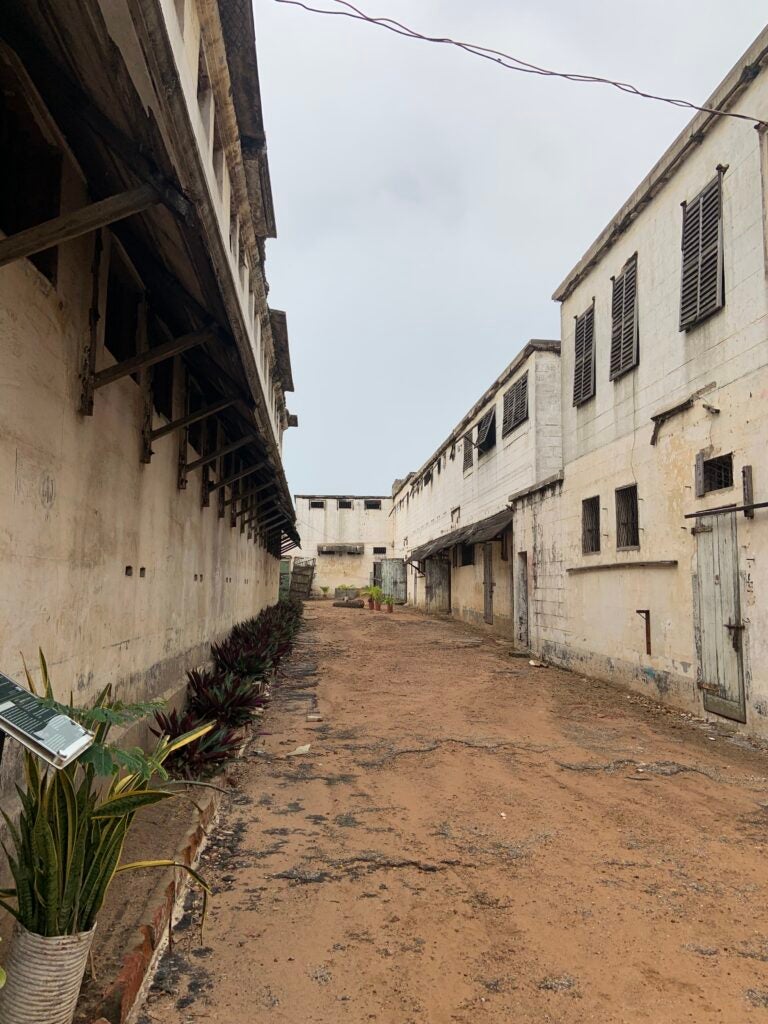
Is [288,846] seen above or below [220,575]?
below

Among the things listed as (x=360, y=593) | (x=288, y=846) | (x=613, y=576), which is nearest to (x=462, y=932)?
(x=288, y=846)

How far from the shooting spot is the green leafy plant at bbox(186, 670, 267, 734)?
268 inches

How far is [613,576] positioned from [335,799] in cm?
679

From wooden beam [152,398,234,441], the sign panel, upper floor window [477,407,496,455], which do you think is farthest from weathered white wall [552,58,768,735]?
the sign panel

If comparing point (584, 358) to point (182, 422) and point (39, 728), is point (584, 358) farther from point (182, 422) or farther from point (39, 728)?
point (39, 728)

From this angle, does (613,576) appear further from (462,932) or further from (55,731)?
(55,731)

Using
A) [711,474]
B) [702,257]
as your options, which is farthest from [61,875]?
[702,257]

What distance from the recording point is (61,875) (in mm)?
2254

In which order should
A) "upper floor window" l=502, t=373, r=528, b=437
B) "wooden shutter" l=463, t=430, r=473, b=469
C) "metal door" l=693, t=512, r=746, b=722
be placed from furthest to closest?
"wooden shutter" l=463, t=430, r=473, b=469
"upper floor window" l=502, t=373, r=528, b=437
"metal door" l=693, t=512, r=746, b=722

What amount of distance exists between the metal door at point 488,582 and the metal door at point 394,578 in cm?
1824

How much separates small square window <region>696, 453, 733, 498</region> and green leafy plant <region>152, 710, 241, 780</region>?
5991 mm

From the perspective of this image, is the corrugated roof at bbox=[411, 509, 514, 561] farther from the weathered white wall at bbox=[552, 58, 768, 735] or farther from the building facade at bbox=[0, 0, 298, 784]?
the building facade at bbox=[0, 0, 298, 784]

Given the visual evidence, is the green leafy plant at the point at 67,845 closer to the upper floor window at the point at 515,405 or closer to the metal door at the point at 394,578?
the upper floor window at the point at 515,405

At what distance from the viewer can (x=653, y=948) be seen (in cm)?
302
